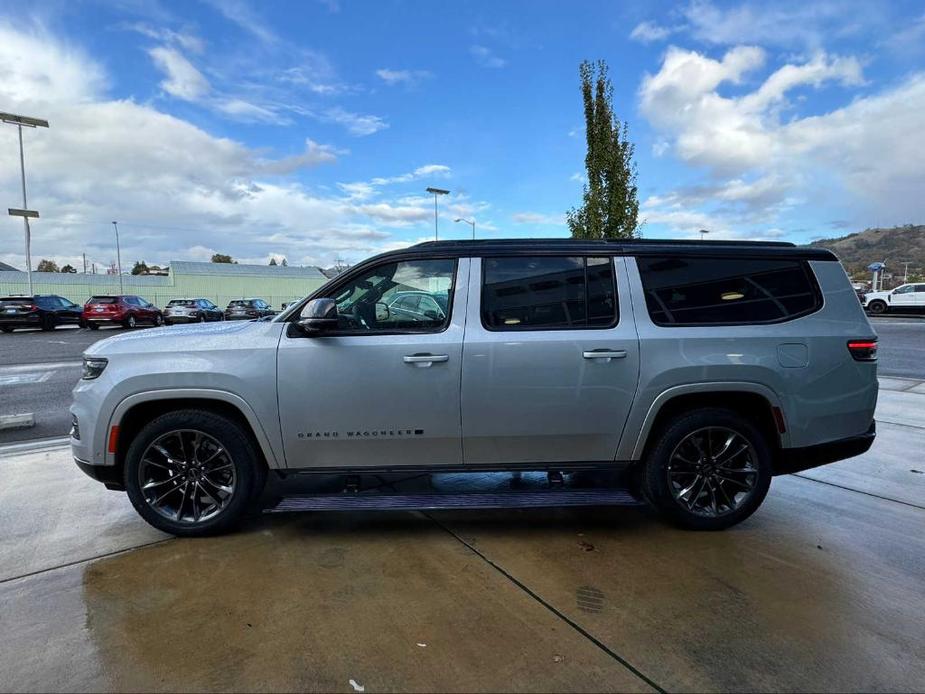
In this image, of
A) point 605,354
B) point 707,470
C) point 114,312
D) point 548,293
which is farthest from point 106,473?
point 114,312

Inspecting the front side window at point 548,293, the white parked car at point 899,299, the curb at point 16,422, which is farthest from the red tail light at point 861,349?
the white parked car at point 899,299

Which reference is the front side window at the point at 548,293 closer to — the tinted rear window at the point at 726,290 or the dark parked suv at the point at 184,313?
→ the tinted rear window at the point at 726,290

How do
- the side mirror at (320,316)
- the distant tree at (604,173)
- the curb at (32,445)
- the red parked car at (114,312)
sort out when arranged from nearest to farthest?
the side mirror at (320,316) < the curb at (32,445) < the distant tree at (604,173) < the red parked car at (114,312)

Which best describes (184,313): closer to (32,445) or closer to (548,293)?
(32,445)

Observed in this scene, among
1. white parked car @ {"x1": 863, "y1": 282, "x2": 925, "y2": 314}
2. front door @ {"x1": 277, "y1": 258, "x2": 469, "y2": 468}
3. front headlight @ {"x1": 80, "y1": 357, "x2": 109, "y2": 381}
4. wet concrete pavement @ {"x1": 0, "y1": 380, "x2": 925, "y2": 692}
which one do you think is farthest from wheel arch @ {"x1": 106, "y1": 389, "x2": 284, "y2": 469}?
white parked car @ {"x1": 863, "y1": 282, "x2": 925, "y2": 314}

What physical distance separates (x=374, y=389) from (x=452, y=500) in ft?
2.82

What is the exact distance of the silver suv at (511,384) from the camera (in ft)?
11.2

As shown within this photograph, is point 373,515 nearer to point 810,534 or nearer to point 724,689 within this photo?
point 724,689

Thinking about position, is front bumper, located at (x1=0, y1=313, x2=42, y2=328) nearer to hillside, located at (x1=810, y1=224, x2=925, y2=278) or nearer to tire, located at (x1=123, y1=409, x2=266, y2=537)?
tire, located at (x1=123, y1=409, x2=266, y2=537)

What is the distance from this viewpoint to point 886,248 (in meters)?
112

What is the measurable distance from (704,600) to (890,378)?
957cm

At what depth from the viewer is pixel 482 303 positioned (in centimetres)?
355

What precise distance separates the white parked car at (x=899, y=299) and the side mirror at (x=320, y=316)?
127 feet

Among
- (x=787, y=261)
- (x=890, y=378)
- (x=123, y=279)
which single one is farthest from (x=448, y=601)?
(x=123, y=279)
